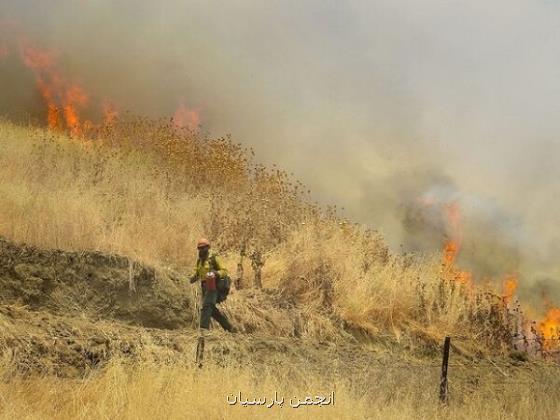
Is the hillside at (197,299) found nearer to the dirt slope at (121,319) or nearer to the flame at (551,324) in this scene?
the dirt slope at (121,319)

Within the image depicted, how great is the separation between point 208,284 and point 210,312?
397 millimetres

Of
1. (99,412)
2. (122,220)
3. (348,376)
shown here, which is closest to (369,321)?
(348,376)

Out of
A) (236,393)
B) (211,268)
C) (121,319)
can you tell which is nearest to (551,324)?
(211,268)

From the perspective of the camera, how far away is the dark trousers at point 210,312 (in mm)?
9539

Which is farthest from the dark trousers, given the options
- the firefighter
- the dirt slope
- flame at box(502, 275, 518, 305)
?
flame at box(502, 275, 518, 305)

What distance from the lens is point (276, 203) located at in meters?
14.5

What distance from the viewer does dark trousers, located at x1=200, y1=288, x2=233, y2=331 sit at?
31.3 ft

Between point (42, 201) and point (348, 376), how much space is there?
18.2 feet

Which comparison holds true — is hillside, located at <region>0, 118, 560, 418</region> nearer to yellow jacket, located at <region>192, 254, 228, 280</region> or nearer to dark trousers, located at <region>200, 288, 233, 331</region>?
dark trousers, located at <region>200, 288, 233, 331</region>

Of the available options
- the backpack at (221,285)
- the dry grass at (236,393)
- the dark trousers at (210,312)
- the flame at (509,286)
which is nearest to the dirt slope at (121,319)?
the dark trousers at (210,312)

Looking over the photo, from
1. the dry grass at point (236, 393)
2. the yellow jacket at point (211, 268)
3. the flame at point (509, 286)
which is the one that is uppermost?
the flame at point (509, 286)

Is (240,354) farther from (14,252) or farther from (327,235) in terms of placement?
(327,235)

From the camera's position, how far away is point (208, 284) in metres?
9.54

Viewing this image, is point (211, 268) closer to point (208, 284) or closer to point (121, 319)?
point (208, 284)
